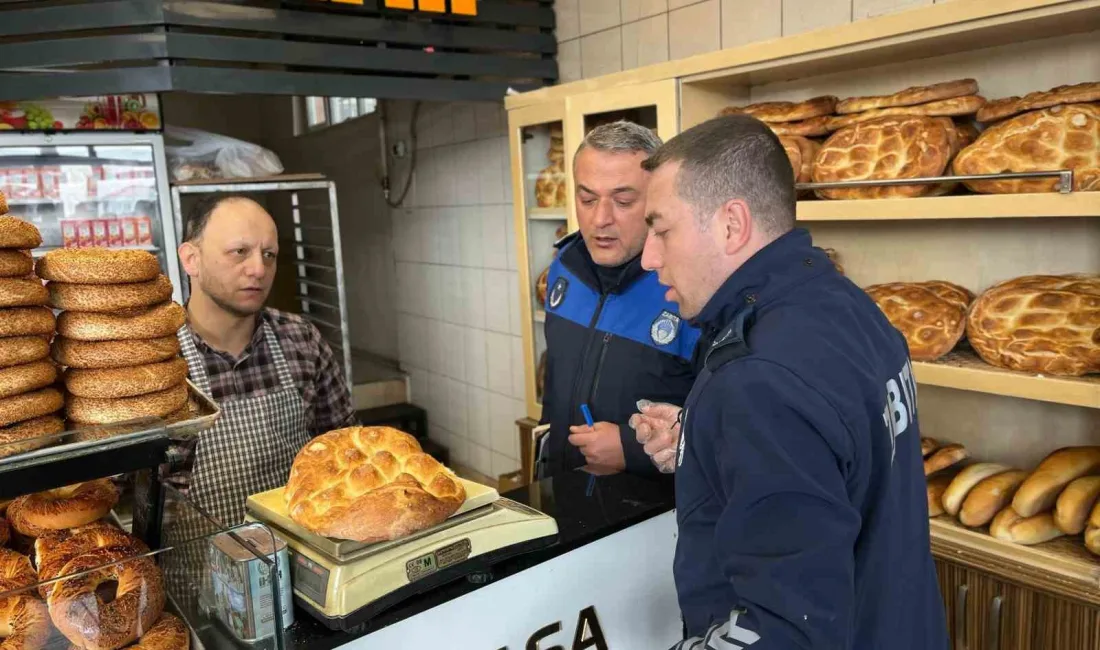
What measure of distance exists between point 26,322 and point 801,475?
0.97 metres

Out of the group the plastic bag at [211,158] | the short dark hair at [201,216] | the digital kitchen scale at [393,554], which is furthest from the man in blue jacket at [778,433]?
the plastic bag at [211,158]

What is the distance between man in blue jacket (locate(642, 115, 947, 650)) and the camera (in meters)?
0.95

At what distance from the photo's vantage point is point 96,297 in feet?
3.46

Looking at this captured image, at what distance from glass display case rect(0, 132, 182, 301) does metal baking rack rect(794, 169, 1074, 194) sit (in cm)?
275

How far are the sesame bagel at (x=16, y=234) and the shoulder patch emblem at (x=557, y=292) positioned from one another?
133 cm

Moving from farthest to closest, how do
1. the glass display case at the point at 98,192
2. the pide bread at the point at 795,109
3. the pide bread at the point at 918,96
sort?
the glass display case at the point at 98,192
the pide bread at the point at 795,109
the pide bread at the point at 918,96

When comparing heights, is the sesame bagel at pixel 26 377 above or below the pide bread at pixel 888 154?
below

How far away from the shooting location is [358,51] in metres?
3.09

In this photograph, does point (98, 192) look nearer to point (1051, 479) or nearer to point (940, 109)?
point (940, 109)

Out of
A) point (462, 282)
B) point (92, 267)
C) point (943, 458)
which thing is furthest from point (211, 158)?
point (943, 458)

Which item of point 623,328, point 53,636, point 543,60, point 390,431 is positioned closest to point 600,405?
point 623,328

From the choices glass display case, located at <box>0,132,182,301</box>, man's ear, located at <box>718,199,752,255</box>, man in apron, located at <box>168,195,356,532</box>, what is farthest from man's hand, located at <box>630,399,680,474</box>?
glass display case, located at <box>0,132,182,301</box>

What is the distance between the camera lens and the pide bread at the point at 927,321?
2012 mm

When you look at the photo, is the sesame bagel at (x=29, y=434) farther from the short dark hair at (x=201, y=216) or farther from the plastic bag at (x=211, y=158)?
the plastic bag at (x=211, y=158)
